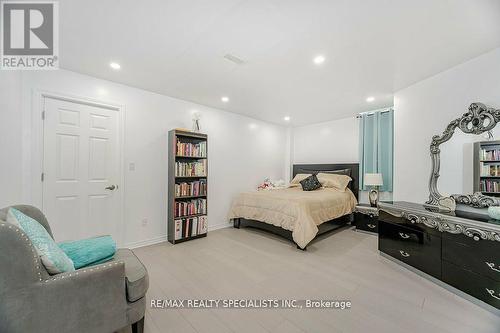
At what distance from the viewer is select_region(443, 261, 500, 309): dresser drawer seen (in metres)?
1.64

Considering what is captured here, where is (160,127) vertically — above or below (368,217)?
above

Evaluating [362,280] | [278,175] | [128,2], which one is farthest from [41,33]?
[278,175]

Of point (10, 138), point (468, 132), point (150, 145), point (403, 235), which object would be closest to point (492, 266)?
point (403, 235)

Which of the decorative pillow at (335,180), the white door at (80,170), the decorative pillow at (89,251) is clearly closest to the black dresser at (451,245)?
the decorative pillow at (335,180)

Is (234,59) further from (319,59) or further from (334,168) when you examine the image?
(334,168)

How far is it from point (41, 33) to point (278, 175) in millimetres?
4694

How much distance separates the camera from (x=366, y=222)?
12.3 ft

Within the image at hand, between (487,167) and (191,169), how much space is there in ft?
12.2

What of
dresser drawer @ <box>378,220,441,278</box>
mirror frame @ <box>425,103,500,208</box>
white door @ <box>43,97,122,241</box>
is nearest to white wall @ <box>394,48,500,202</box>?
mirror frame @ <box>425,103,500,208</box>

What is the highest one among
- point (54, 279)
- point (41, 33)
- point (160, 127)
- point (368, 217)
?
point (41, 33)

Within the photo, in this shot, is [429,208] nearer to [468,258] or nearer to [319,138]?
[468,258]

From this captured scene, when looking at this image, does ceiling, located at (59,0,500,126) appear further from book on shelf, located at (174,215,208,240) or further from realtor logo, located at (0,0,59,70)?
book on shelf, located at (174,215,208,240)

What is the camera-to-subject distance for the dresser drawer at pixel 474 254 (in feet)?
5.44

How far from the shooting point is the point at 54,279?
3.53ft
